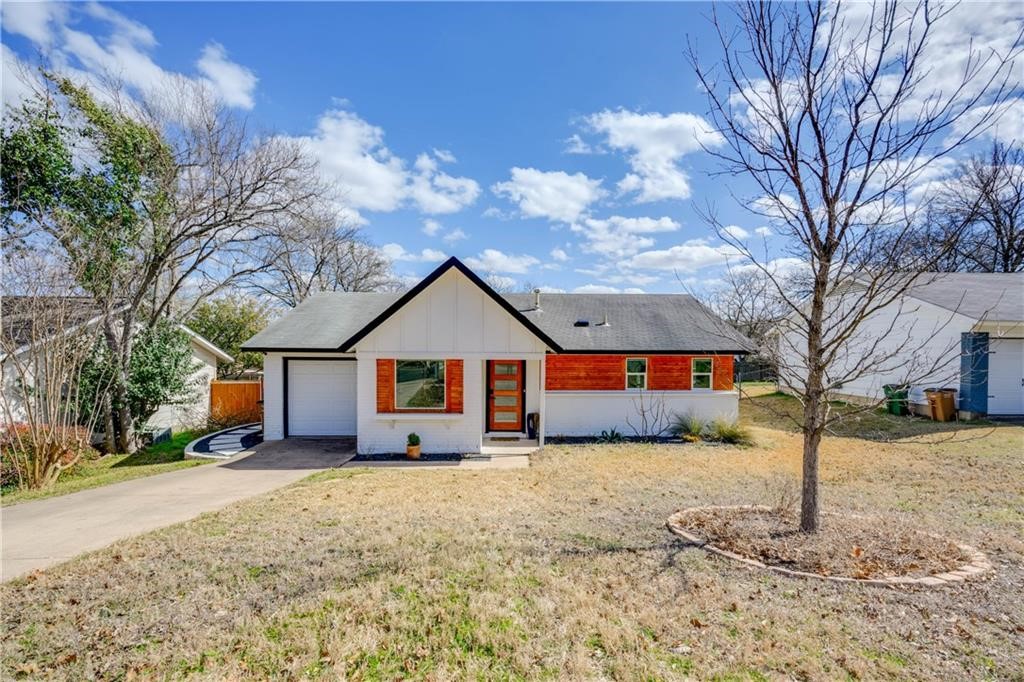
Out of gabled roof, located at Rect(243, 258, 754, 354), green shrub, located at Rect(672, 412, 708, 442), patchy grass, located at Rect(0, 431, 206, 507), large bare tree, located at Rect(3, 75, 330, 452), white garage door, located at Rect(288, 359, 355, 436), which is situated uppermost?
large bare tree, located at Rect(3, 75, 330, 452)

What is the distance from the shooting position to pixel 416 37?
11.1 metres

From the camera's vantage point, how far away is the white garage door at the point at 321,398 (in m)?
13.4

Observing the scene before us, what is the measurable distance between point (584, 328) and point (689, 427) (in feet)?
14.7

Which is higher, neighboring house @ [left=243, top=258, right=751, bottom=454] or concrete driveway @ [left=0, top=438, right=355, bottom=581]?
neighboring house @ [left=243, top=258, right=751, bottom=454]

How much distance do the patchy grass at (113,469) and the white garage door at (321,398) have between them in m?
2.82

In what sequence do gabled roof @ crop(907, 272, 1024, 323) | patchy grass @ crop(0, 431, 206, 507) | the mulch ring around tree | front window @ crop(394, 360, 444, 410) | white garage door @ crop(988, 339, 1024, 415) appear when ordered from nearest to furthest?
the mulch ring around tree → patchy grass @ crop(0, 431, 206, 507) → front window @ crop(394, 360, 444, 410) → white garage door @ crop(988, 339, 1024, 415) → gabled roof @ crop(907, 272, 1024, 323)

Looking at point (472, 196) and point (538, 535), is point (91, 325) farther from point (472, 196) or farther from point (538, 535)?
point (472, 196)

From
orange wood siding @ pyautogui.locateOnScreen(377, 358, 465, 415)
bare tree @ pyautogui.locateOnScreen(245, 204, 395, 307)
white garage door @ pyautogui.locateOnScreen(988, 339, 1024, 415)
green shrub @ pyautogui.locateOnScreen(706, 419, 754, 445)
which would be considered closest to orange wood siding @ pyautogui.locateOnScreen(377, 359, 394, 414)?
orange wood siding @ pyautogui.locateOnScreen(377, 358, 465, 415)

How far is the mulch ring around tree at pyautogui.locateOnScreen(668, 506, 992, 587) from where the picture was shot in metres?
4.74

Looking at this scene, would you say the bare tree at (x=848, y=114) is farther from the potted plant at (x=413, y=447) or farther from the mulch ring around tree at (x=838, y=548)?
the potted plant at (x=413, y=447)

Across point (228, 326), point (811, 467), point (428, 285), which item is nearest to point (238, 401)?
point (428, 285)

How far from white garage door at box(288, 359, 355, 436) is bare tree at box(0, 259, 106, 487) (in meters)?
4.73

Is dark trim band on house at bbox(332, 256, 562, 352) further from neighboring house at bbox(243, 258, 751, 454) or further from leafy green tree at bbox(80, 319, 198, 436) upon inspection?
leafy green tree at bbox(80, 319, 198, 436)

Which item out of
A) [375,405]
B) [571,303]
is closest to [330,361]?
[375,405]
